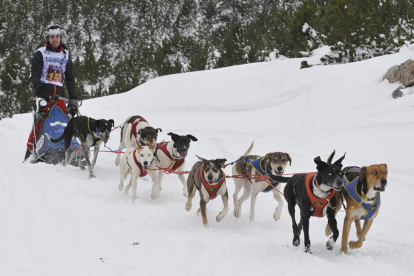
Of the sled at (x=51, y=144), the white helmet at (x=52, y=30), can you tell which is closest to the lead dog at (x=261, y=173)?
the sled at (x=51, y=144)

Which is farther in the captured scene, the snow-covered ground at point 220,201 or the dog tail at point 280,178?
the dog tail at point 280,178

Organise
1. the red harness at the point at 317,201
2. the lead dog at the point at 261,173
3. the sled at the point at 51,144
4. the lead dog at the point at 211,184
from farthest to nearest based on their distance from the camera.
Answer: the sled at the point at 51,144, the lead dog at the point at 261,173, the lead dog at the point at 211,184, the red harness at the point at 317,201

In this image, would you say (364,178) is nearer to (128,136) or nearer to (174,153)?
Answer: (174,153)

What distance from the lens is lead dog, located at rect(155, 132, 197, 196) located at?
6.90 metres

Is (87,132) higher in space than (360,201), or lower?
higher

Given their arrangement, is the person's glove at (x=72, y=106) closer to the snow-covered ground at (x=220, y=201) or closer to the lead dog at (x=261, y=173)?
the snow-covered ground at (x=220, y=201)

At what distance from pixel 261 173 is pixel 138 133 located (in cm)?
276

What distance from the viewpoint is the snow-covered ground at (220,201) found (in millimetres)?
4113

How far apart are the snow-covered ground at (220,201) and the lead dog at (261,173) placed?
264 millimetres

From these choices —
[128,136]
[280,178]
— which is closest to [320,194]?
[280,178]

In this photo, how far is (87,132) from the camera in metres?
7.67

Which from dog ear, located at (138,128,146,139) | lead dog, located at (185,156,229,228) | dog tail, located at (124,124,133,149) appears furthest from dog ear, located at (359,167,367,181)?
dog tail, located at (124,124,133,149)

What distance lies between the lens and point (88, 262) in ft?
13.0

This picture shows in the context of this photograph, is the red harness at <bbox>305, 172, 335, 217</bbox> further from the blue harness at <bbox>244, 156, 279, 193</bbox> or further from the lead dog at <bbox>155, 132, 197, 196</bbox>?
the lead dog at <bbox>155, 132, 197, 196</bbox>
